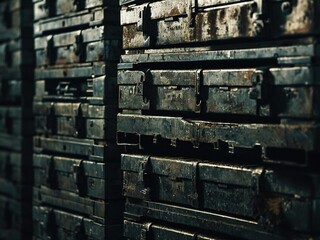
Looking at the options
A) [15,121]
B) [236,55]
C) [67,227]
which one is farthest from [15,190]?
[236,55]

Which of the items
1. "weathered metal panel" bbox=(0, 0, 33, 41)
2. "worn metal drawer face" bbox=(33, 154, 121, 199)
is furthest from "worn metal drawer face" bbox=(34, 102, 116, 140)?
"weathered metal panel" bbox=(0, 0, 33, 41)

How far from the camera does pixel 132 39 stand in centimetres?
524

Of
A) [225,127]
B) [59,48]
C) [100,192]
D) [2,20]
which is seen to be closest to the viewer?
[225,127]

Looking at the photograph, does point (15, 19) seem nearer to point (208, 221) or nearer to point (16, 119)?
point (16, 119)

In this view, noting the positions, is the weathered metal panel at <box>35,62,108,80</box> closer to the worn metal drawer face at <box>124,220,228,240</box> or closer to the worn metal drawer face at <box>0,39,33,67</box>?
the worn metal drawer face at <box>0,39,33,67</box>

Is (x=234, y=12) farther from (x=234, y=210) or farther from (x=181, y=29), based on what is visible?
(x=234, y=210)

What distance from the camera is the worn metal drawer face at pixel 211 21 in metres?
3.80

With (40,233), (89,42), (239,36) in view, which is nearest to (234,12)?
(239,36)

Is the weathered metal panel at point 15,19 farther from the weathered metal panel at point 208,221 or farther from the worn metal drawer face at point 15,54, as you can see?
the weathered metal panel at point 208,221

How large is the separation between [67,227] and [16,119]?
1.92 metres

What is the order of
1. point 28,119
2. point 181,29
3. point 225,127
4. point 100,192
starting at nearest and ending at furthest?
point 225,127 < point 181,29 < point 100,192 < point 28,119

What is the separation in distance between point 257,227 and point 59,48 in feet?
10.6

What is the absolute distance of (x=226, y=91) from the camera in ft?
14.0

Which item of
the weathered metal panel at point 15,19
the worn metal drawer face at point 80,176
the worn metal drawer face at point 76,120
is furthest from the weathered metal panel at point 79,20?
the worn metal drawer face at point 80,176
